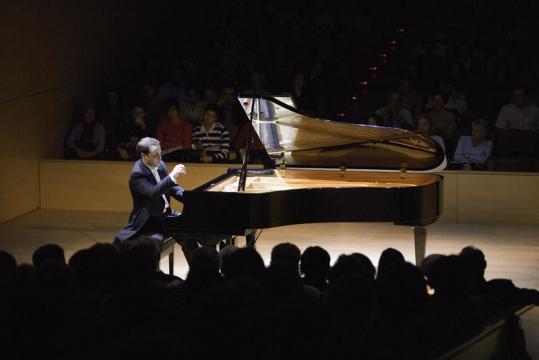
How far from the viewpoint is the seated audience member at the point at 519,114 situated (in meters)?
9.94

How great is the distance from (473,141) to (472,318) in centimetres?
521

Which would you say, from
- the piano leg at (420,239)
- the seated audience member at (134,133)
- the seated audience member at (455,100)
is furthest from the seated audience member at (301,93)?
the piano leg at (420,239)

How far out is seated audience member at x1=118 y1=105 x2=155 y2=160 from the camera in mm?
10227

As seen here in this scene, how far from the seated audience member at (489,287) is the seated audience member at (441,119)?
506cm

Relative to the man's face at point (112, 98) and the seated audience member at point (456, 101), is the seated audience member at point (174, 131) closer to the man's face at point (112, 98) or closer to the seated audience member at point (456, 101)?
the man's face at point (112, 98)

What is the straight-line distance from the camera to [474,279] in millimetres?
4855

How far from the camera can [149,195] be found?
711 cm

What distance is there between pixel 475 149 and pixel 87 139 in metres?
3.59

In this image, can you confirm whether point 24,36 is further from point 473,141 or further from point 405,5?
point 405,5

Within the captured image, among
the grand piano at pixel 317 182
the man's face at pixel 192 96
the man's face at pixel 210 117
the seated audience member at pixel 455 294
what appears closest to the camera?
the seated audience member at pixel 455 294

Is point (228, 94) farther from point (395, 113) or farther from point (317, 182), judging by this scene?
point (317, 182)

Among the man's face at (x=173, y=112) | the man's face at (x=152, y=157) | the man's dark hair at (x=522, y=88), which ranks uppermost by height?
the man's dark hair at (x=522, y=88)

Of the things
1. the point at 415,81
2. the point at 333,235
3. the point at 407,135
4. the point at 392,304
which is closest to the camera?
the point at 392,304

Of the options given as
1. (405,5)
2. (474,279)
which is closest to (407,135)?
(474,279)
